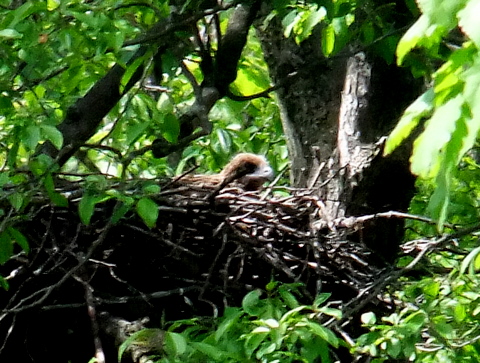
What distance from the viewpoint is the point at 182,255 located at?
272cm

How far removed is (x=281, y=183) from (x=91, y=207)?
2.55m

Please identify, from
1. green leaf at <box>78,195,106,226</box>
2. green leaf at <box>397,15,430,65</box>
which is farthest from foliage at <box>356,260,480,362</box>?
green leaf at <box>397,15,430,65</box>

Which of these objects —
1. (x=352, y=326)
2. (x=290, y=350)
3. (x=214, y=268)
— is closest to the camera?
(x=290, y=350)

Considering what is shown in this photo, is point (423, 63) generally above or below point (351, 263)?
above

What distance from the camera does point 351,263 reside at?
2.90 meters

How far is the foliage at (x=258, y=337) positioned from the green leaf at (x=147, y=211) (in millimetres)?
287

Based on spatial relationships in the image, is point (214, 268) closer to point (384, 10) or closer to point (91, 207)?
point (91, 207)

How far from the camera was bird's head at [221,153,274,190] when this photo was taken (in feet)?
13.1

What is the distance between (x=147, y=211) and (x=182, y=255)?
538mm

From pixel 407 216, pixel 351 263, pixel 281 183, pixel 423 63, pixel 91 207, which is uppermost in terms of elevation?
pixel 423 63

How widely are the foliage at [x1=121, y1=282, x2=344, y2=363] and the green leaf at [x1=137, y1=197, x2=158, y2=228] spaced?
287mm

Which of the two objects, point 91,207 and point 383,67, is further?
point 383,67

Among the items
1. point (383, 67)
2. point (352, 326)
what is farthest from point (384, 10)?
point (352, 326)

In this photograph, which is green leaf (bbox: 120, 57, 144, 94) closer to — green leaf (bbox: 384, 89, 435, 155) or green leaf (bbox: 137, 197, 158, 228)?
green leaf (bbox: 137, 197, 158, 228)
